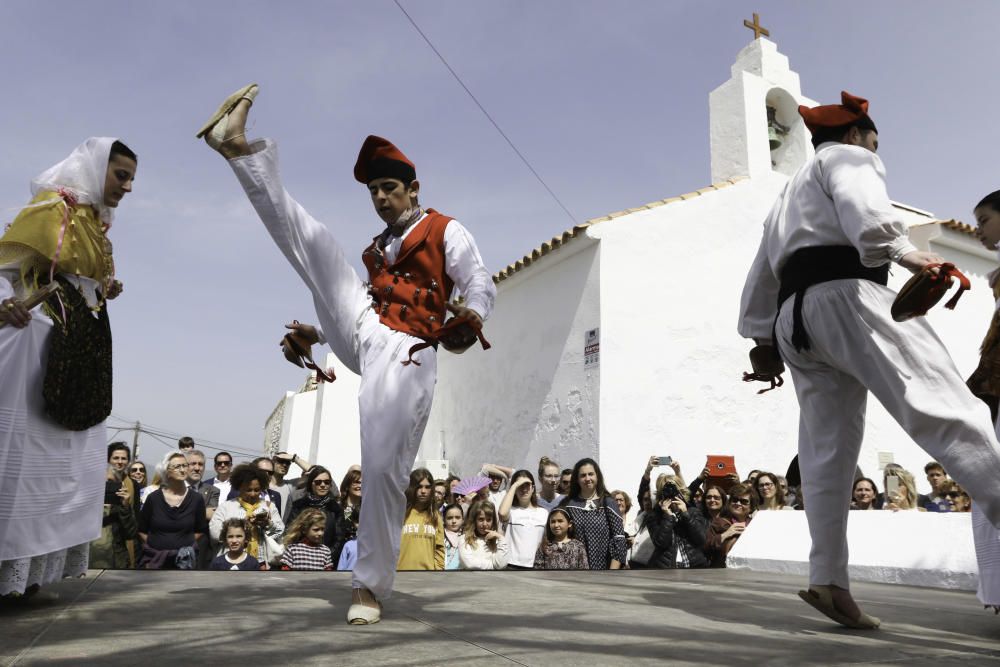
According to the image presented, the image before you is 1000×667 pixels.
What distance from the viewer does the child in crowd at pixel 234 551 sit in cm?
527

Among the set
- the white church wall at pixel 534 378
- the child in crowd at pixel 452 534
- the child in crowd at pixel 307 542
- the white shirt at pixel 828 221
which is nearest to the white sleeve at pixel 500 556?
the child in crowd at pixel 452 534

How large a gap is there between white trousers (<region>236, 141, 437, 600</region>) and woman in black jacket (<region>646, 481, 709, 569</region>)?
3647 mm

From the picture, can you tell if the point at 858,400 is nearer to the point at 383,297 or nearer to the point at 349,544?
the point at 383,297

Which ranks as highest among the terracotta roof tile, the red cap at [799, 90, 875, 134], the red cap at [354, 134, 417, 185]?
the terracotta roof tile

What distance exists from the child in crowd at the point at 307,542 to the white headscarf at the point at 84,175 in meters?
2.99

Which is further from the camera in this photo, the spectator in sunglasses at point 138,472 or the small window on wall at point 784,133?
the small window on wall at point 784,133

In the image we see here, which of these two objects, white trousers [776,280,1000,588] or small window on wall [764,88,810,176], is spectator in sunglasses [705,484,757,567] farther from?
small window on wall [764,88,810,176]

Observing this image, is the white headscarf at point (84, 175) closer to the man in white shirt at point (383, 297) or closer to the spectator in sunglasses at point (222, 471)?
the man in white shirt at point (383, 297)

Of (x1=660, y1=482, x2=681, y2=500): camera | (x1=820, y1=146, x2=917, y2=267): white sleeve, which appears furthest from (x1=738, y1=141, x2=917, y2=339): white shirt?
(x1=660, y1=482, x2=681, y2=500): camera

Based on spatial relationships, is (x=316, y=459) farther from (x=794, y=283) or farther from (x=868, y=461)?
(x=794, y=283)

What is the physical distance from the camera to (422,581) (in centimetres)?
369

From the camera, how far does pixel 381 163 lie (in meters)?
3.05

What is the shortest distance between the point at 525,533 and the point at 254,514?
79.5 inches

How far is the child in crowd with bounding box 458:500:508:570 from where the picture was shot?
19.1ft
